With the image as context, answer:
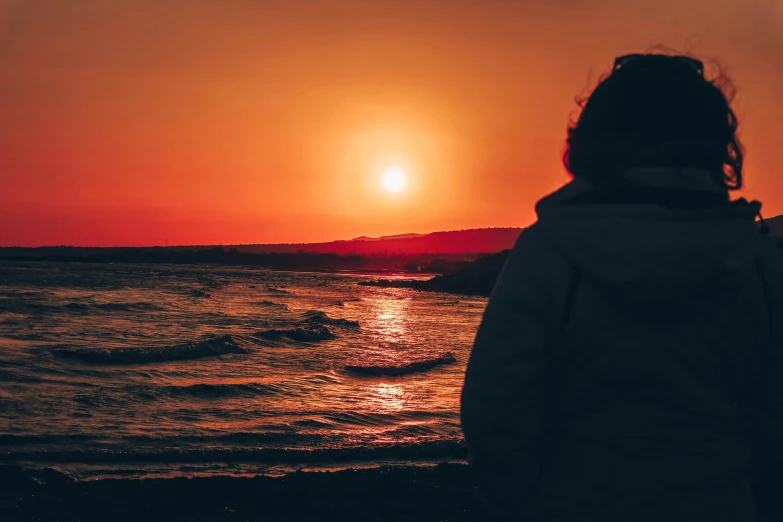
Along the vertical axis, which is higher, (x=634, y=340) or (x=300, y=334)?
(x=634, y=340)

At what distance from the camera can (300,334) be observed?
19.7m

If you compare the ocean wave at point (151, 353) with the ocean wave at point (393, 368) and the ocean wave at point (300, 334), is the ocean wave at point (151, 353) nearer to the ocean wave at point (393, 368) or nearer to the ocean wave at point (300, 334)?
the ocean wave at point (300, 334)

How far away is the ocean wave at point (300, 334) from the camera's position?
19391 mm

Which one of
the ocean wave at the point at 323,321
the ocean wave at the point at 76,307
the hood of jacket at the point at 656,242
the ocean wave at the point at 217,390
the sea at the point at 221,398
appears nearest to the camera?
the hood of jacket at the point at 656,242

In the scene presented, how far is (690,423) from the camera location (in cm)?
156

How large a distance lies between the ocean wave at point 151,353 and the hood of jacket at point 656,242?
13835mm

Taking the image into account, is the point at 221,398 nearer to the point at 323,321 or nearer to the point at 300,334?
the point at 300,334

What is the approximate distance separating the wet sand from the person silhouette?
447cm

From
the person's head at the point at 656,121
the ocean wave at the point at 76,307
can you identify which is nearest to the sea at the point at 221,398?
the ocean wave at the point at 76,307

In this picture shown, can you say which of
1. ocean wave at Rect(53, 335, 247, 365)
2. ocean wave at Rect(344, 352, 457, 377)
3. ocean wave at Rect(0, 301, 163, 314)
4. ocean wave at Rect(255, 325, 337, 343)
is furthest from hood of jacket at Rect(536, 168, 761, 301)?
ocean wave at Rect(0, 301, 163, 314)

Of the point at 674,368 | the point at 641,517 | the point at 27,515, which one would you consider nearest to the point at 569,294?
the point at 674,368

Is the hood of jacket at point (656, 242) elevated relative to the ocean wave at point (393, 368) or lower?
elevated

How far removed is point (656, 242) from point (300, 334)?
1865 centimetres

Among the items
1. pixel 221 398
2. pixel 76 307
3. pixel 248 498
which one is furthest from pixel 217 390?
pixel 76 307
